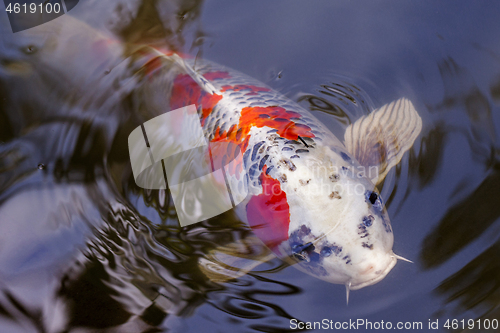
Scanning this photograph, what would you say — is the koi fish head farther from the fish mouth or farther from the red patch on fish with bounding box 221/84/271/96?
the red patch on fish with bounding box 221/84/271/96

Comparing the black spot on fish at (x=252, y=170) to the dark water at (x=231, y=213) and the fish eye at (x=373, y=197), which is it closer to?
the dark water at (x=231, y=213)

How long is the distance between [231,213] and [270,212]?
43cm

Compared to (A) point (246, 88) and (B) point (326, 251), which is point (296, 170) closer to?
(B) point (326, 251)

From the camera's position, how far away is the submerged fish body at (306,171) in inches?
75.9

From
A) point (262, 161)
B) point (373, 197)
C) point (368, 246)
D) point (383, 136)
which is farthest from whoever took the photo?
point (383, 136)

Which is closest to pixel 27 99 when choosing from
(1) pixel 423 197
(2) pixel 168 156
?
(2) pixel 168 156

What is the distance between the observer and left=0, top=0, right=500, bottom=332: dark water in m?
2.23

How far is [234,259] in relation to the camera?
238 centimetres

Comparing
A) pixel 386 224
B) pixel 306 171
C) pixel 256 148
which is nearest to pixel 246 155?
pixel 256 148

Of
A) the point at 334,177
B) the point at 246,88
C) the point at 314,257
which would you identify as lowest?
the point at 314,257

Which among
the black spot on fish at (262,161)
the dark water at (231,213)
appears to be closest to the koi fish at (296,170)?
the black spot on fish at (262,161)

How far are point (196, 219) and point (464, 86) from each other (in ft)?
7.07

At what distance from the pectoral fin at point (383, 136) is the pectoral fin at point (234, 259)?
0.86m

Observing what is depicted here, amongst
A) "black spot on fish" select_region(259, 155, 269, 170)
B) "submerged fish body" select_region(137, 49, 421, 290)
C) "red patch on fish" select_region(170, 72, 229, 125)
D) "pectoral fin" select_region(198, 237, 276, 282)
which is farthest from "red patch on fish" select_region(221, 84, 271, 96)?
"pectoral fin" select_region(198, 237, 276, 282)
